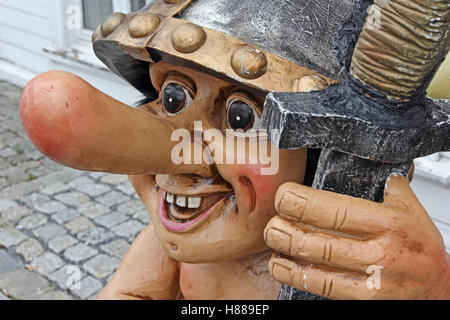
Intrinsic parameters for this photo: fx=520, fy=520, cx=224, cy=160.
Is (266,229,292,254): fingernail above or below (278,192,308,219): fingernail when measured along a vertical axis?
below

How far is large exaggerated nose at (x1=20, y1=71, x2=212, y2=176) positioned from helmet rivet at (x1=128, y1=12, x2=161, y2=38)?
0.69ft

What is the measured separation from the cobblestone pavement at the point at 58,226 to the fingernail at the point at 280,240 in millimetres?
1879

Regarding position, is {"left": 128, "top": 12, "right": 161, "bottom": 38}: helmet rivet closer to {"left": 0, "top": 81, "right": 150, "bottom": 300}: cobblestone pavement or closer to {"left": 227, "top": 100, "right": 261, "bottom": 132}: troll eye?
{"left": 227, "top": 100, "right": 261, "bottom": 132}: troll eye

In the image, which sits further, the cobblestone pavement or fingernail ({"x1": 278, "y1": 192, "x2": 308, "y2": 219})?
the cobblestone pavement

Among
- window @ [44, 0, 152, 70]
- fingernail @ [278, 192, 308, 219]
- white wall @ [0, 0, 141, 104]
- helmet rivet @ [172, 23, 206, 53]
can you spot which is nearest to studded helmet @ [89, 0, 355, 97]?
helmet rivet @ [172, 23, 206, 53]

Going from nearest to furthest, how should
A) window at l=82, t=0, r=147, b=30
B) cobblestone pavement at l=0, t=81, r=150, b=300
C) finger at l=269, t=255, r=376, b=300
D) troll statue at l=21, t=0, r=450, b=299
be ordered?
troll statue at l=21, t=0, r=450, b=299
finger at l=269, t=255, r=376, b=300
cobblestone pavement at l=0, t=81, r=150, b=300
window at l=82, t=0, r=147, b=30

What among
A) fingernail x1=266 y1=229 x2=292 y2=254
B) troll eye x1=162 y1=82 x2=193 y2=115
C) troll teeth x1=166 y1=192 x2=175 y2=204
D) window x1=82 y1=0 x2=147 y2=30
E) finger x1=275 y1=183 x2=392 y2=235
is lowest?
window x1=82 y1=0 x2=147 y2=30

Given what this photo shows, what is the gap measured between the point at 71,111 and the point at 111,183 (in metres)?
3.09

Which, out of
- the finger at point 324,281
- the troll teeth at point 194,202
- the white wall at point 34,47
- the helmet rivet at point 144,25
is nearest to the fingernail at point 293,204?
the finger at point 324,281

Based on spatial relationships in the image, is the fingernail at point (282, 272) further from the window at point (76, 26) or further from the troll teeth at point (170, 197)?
the window at point (76, 26)

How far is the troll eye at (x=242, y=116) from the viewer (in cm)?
121

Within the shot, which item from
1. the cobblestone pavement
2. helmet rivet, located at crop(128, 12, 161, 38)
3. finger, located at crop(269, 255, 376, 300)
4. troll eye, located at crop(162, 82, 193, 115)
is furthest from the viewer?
the cobblestone pavement

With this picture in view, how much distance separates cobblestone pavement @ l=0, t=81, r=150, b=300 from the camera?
2910mm

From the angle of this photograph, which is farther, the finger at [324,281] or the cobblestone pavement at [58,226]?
the cobblestone pavement at [58,226]
